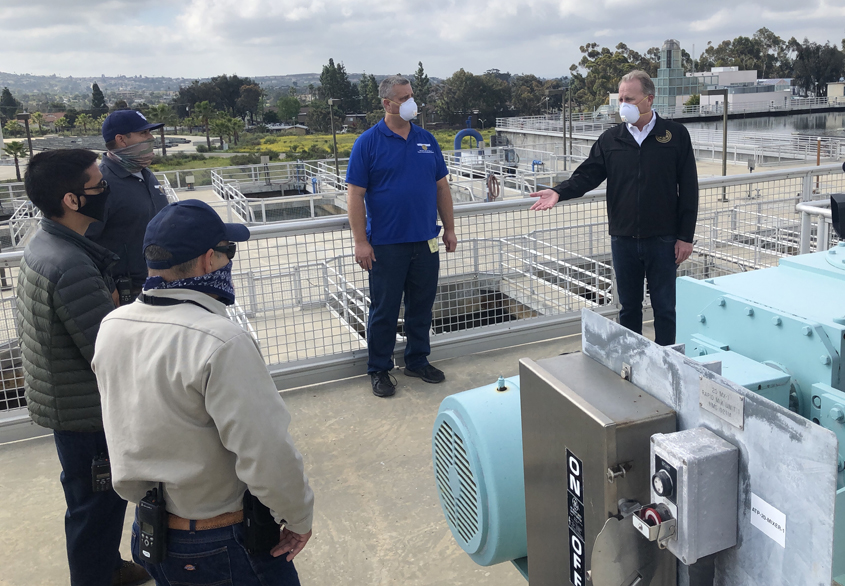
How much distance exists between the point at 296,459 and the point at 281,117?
95.9 metres

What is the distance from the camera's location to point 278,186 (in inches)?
1396

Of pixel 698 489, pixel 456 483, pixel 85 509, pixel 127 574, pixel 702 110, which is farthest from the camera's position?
pixel 702 110

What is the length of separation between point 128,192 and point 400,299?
1.75 meters

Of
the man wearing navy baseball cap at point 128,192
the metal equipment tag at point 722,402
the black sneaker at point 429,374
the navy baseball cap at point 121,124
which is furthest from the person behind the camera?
the black sneaker at point 429,374

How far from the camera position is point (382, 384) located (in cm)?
432

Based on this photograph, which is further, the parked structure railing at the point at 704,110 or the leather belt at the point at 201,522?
the parked structure railing at the point at 704,110

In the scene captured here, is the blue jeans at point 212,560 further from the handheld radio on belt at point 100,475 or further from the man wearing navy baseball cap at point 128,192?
the man wearing navy baseball cap at point 128,192

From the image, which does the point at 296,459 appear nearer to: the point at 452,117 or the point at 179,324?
the point at 179,324

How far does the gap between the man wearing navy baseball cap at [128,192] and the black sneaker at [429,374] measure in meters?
1.92

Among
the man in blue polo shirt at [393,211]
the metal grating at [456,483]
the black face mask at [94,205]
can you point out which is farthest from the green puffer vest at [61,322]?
the man in blue polo shirt at [393,211]

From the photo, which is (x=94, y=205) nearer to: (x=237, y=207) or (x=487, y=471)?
(x=487, y=471)

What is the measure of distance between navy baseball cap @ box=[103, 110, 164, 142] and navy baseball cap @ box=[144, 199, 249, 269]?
1.76 meters

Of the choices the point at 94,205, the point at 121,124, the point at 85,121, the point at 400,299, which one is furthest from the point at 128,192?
the point at 85,121

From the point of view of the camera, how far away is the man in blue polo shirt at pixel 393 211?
158 inches
